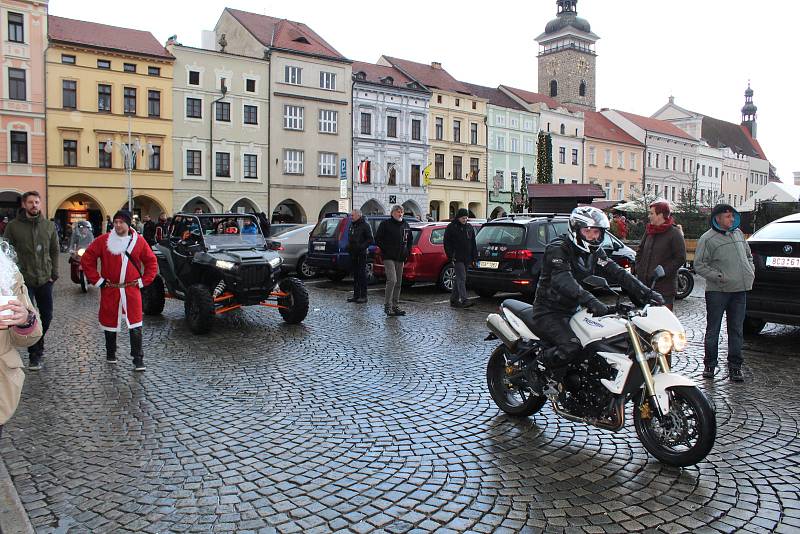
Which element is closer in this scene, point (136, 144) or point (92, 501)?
point (92, 501)

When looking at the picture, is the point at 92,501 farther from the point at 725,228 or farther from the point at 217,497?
the point at 725,228

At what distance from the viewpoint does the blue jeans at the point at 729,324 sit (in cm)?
725

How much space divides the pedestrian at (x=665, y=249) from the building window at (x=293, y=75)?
42338mm

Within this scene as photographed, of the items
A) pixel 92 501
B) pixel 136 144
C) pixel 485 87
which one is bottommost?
pixel 92 501

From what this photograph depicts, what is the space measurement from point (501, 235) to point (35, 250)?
8344mm

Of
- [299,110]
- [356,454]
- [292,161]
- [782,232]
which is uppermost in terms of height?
[299,110]

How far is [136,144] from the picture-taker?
3931cm

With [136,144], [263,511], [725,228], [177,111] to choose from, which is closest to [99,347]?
[263,511]

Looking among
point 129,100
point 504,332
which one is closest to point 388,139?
point 129,100

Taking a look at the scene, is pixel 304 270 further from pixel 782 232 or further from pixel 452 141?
pixel 452 141

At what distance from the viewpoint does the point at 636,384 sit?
4.74 meters

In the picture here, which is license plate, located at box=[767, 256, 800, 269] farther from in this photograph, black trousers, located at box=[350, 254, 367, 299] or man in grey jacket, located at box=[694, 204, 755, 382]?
black trousers, located at box=[350, 254, 367, 299]

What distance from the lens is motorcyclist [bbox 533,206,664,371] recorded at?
4.99m

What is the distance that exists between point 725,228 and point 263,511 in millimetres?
5781
